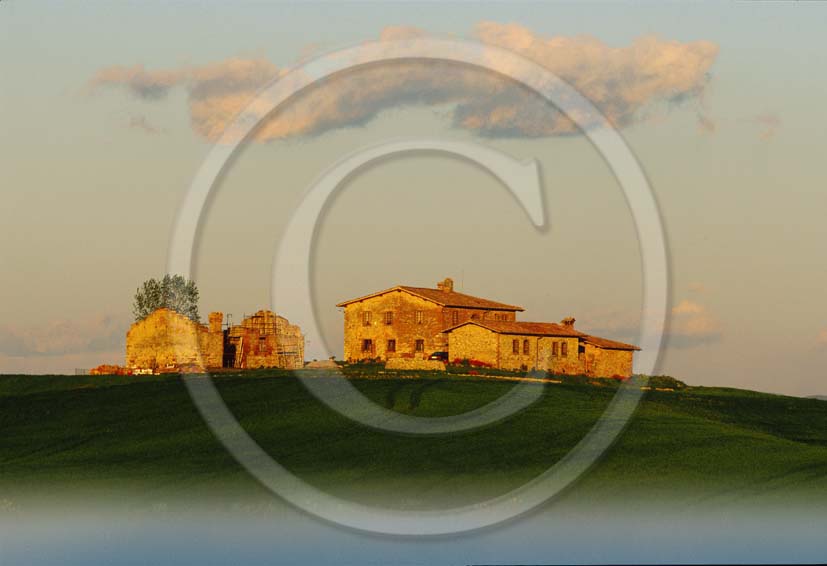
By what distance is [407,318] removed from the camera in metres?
110

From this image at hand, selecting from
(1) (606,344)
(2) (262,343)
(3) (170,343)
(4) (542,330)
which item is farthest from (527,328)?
(3) (170,343)

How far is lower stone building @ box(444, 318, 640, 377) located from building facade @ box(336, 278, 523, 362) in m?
3.22

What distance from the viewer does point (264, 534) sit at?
45.8 meters

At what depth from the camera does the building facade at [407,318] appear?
109 meters

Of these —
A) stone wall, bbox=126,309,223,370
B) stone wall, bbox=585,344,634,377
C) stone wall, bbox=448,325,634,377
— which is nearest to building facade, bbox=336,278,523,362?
stone wall, bbox=448,325,634,377

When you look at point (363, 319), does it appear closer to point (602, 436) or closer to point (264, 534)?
point (602, 436)

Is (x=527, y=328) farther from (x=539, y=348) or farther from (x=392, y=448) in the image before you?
(x=392, y=448)

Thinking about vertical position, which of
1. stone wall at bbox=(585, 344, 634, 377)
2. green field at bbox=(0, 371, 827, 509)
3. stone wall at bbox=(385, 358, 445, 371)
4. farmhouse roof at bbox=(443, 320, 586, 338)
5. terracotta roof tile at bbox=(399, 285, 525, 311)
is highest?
terracotta roof tile at bbox=(399, 285, 525, 311)

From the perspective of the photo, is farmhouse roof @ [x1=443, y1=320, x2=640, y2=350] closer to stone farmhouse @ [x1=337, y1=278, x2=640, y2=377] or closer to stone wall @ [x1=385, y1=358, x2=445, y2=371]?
stone farmhouse @ [x1=337, y1=278, x2=640, y2=377]

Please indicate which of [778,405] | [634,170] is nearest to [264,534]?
Result: [634,170]

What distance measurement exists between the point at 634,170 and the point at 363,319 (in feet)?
161

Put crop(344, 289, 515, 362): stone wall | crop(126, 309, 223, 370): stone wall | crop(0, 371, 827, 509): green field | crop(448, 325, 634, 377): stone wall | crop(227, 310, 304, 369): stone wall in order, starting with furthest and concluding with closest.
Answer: crop(227, 310, 304, 369): stone wall < crop(344, 289, 515, 362): stone wall < crop(126, 309, 223, 370): stone wall < crop(448, 325, 634, 377): stone wall < crop(0, 371, 827, 509): green field

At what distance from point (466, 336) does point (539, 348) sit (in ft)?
19.2

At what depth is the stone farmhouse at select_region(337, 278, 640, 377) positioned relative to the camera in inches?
3952
